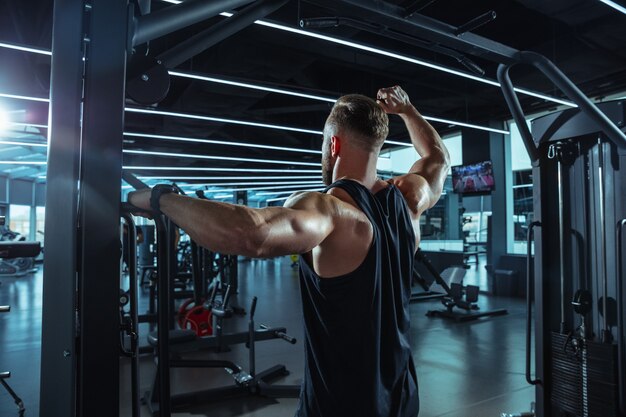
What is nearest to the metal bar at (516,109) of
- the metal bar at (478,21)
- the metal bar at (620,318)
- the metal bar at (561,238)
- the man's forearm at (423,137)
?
the metal bar at (561,238)

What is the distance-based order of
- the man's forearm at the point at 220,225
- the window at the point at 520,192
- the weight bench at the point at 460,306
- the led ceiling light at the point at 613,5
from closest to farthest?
the man's forearm at the point at 220,225 < the led ceiling light at the point at 613,5 < the weight bench at the point at 460,306 < the window at the point at 520,192

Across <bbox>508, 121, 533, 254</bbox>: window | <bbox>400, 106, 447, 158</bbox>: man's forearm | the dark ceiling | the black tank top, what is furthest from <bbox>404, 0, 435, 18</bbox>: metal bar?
Result: <bbox>508, 121, 533, 254</bbox>: window

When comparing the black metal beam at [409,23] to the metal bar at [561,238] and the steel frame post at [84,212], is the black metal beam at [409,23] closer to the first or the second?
the metal bar at [561,238]

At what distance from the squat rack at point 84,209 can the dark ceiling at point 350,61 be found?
2.61m

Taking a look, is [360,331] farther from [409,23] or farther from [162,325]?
[409,23]

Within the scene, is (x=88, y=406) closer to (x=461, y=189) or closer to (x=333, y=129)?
(x=333, y=129)

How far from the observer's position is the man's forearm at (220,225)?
68 centimetres

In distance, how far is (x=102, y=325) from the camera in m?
0.81

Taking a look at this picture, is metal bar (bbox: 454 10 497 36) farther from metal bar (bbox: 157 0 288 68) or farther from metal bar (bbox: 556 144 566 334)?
metal bar (bbox: 556 144 566 334)

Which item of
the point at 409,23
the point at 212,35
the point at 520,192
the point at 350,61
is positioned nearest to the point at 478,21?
the point at 409,23

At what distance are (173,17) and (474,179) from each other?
6.68 m

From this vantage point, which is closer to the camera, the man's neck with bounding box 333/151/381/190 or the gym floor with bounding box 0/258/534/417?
the man's neck with bounding box 333/151/381/190

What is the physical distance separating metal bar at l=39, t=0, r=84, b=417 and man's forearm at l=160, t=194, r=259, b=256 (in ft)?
0.89

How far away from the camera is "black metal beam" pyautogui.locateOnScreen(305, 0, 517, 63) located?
5.43 feet
